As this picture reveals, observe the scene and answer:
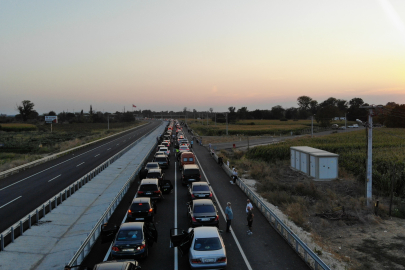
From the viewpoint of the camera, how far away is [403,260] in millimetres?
12547

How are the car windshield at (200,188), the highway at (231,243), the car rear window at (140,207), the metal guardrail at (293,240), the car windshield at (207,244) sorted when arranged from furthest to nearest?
the car windshield at (200,188), the car rear window at (140,207), the highway at (231,243), the car windshield at (207,244), the metal guardrail at (293,240)

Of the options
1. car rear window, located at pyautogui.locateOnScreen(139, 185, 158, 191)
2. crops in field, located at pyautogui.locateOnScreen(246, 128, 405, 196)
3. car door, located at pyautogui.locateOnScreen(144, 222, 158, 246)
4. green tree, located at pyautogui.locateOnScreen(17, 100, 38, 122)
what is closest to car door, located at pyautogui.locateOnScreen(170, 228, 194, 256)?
car door, located at pyautogui.locateOnScreen(144, 222, 158, 246)

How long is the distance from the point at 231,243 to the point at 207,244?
3035mm

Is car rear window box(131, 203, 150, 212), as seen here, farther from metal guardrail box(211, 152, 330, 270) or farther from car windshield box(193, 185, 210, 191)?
metal guardrail box(211, 152, 330, 270)

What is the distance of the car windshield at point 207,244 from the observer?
10.3 m

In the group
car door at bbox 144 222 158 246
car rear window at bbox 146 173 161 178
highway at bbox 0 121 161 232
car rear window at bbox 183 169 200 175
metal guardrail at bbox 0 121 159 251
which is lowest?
highway at bbox 0 121 161 232

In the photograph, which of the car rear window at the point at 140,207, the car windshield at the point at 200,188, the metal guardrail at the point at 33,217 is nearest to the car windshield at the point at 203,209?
the car rear window at the point at 140,207

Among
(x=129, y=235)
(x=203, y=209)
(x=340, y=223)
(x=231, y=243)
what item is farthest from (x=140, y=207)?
(x=340, y=223)

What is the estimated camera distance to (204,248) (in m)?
10.3

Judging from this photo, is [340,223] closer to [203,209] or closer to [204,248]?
[203,209]

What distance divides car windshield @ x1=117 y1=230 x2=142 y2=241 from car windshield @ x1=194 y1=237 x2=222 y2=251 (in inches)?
89.4

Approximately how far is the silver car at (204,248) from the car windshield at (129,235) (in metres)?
1.35

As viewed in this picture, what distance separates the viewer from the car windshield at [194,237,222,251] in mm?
10325

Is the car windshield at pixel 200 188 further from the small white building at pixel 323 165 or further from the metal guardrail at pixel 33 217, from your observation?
the small white building at pixel 323 165
